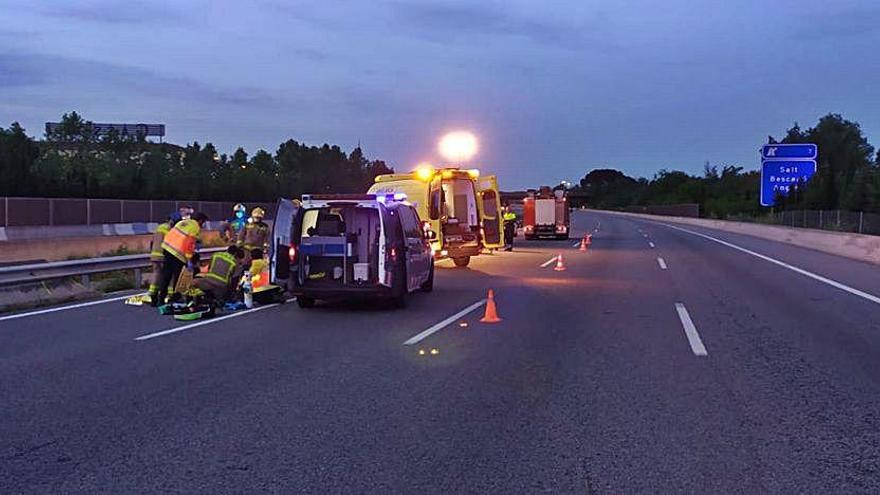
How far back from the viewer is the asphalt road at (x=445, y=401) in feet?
17.7

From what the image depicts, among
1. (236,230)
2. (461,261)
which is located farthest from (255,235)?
(461,261)

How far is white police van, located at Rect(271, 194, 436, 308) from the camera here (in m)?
13.1

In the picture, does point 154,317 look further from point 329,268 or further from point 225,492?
point 225,492

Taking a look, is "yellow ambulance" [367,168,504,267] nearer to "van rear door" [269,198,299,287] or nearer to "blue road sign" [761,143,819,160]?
"van rear door" [269,198,299,287]

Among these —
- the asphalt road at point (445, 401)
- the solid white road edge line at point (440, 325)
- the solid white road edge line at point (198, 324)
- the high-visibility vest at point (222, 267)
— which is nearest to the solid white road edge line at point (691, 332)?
the asphalt road at point (445, 401)

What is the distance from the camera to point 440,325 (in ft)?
39.2

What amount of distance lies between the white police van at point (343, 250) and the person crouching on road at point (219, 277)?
64 centimetres

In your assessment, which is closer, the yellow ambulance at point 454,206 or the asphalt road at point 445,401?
the asphalt road at point 445,401

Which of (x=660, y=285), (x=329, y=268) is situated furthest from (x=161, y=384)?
(x=660, y=285)

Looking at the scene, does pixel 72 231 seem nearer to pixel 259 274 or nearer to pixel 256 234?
pixel 256 234

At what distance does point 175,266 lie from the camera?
1348 cm

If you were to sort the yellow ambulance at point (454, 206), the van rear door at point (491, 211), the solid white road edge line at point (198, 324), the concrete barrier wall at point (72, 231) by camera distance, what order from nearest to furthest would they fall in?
the solid white road edge line at point (198, 324)
the yellow ambulance at point (454, 206)
the van rear door at point (491, 211)
the concrete barrier wall at point (72, 231)

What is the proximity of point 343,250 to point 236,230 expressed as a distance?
3717 millimetres

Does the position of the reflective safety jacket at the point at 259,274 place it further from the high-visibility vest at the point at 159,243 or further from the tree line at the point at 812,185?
the tree line at the point at 812,185
